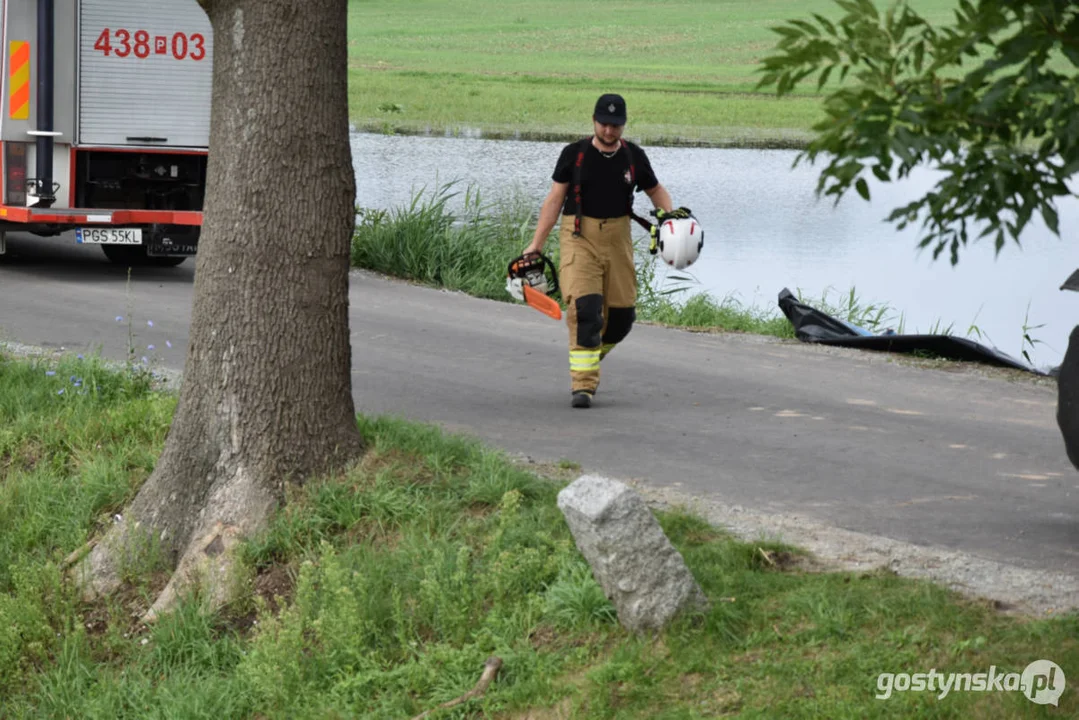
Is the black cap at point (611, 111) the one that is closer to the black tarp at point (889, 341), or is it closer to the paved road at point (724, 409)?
the paved road at point (724, 409)

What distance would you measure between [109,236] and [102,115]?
1106 mm

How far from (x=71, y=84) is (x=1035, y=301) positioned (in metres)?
10.8

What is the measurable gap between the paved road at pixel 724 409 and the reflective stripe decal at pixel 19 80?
155 cm

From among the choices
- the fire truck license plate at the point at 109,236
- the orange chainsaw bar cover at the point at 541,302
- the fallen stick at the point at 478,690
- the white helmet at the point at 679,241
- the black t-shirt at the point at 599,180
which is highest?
the black t-shirt at the point at 599,180

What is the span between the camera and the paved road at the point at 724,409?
7.07 m

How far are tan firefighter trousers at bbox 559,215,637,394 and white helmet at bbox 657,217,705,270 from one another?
10.1 inches

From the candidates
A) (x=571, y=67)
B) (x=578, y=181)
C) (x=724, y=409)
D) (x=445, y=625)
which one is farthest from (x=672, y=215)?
(x=571, y=67)

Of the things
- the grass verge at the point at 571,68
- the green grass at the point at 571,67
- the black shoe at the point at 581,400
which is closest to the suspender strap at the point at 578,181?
the black shoe at the point at 581,400

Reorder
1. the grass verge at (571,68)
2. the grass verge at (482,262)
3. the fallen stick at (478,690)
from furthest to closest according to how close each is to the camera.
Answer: the grass verge at (571,68) < the grass verge at (482,262) < the fallen stick at (478,690)

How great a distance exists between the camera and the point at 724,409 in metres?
9.45

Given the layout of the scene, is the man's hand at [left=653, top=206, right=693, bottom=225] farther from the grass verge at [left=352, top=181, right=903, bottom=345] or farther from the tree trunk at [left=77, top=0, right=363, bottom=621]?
the grass verge at [left=352, top=181, right=903, bottom=345]

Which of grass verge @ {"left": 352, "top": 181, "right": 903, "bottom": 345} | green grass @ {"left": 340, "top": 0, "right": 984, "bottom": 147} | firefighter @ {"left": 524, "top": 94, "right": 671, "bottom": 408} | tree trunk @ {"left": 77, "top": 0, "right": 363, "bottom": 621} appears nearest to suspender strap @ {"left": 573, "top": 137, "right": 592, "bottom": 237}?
firefighter @ {"left": 524, "top": 94, "right": 671, "bottom": 408}

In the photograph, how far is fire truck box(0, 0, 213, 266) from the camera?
536 inches

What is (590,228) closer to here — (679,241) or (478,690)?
(679,241)
